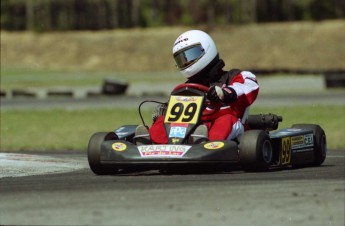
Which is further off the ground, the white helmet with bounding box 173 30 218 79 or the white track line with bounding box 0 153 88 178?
the white helmet with bounding box 173 30 218 79

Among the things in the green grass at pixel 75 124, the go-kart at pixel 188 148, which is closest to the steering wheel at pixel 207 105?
the go-kart at pixel 188 148

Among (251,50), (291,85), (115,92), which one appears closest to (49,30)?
(251,50)

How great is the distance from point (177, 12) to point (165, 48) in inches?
968

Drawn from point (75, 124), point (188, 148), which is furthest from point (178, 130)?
point (75, 124)

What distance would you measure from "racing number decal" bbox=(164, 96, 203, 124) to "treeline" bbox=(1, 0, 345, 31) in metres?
83.2

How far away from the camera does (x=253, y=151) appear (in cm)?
943

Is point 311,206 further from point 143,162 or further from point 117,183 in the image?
point 143,162

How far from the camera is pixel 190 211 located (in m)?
6.78

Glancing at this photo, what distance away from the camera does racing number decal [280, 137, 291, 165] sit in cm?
1038

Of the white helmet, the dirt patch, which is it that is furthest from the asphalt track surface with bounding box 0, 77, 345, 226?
the dirt patch

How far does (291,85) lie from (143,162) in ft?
122

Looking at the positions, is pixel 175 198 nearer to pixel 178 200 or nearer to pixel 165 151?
pixel 178 200

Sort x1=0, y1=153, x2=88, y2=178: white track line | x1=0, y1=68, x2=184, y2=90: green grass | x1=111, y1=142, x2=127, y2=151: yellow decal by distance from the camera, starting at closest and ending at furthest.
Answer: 1. x1=111, y1=142, x2=127, y2=151: yellow decal
2. x1=0, y1=153, x2=88, y2=178: white track line
3. x1=0, y1=68, x2=184, y2=90: green grass

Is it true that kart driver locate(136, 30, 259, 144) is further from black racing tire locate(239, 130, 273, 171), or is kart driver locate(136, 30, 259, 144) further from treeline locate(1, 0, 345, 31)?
treeline locate(1, 0, 345, 31)
